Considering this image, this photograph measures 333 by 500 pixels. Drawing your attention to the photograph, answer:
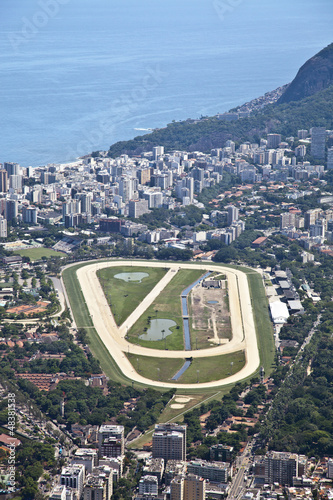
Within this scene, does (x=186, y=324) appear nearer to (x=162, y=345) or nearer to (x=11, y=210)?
(x=162, y=345)

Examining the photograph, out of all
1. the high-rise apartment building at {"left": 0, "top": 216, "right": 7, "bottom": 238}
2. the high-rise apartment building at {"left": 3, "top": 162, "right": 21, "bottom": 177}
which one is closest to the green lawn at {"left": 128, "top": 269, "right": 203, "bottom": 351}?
the high-rise apartment building at {"left": 0, "top": 216, "right": 7, "bottom": 238}

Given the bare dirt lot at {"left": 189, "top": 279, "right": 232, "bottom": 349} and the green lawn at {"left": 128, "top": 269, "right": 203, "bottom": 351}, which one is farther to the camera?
the bare dirt lot at {"left": 189, "top": 279, "right": 232, "bottom": 349}

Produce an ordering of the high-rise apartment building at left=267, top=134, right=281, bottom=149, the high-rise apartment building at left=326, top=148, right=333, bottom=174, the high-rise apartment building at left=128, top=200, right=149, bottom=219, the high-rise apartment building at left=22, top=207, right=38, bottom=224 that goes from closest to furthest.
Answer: the high-rise apartment building at left=22, top=207, right=38, bottom=224 < the high-rise apartment building at left=128, top=200, right=149, bottom=219 < the high-rise apartment building at left=326, top=148, right=333, bottom=174 < the high-rise apartment building at left=267, top=134, right=281, bottom=149

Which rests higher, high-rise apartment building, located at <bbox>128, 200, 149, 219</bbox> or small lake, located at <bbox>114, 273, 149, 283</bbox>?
high-rise apartment building, located at <bbox>128, 200, 149, 219</bbox>

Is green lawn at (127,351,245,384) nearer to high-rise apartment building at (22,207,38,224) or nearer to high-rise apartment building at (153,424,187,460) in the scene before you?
high-rise apartment building at (153,424,187,460)

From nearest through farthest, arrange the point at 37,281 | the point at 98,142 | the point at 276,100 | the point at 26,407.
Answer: the point at 26,407 < the point at 37,281 < the point at 98,142 < the point at 276,100

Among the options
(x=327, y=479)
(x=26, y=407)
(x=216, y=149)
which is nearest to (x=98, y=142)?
(x=216, y=149)

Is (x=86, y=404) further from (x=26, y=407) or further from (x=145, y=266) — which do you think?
(x=145, y=266)
